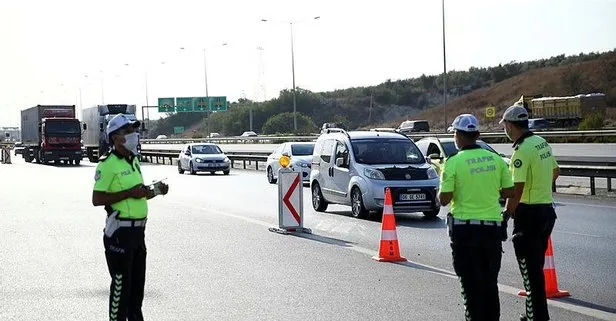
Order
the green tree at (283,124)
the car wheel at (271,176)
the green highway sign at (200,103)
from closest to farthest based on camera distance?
the car wheel at (271,176), the green highway sign at (200,103), the green tree at (283,124)

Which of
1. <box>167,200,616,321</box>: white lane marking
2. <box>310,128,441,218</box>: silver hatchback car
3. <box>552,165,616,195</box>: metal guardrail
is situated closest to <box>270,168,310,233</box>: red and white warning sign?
<box>167,200,616,321</box>: white lane marking

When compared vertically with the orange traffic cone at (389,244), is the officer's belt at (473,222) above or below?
above

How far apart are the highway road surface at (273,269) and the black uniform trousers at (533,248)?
104 centimetres

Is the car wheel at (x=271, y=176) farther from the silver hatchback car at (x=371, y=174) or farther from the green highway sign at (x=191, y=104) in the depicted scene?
the green highway sign at (x=191, y=104)

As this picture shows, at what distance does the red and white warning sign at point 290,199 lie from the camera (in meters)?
16.5

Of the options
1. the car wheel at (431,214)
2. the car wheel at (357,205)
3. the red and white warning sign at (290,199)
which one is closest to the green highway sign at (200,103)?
the car wheel at (357,205)

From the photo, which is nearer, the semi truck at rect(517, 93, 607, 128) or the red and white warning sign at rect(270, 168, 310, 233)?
the red and white warning sign at rect(270, 168, 310, 233)

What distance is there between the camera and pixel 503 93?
103062 mm

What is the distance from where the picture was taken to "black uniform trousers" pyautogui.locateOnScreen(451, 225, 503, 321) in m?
7.05

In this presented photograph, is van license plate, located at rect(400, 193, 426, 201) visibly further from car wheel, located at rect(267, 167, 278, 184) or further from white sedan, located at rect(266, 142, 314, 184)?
car wheel, located at rect(267, 167, 278, 184)

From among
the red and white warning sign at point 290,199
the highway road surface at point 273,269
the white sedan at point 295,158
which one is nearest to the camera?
the highway road surface at point 273,269

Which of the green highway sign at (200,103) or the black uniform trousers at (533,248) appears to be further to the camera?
the green highway sign at (200,103)

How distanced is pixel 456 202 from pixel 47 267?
743 cm

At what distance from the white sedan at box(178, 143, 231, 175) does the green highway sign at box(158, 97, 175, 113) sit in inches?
2116
